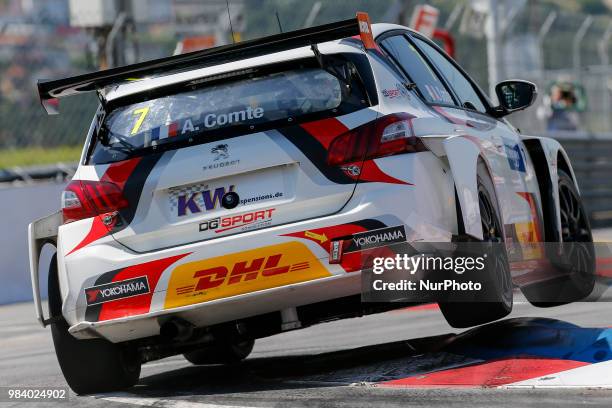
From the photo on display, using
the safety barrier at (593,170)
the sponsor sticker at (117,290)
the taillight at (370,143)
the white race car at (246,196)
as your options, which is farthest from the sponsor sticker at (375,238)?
the safety barrier at (593,170)

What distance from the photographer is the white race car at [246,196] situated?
6.22m

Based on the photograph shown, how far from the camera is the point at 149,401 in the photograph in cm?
630

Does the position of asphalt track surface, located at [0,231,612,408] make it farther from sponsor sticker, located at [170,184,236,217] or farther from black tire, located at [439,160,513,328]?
sponsor sticker, located at [170,184,236,217]

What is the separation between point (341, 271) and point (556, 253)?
8.24 feet

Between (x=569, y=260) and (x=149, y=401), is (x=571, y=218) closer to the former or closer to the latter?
(x=569, y=260)

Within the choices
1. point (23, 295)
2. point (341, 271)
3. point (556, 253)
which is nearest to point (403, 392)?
point (341, 271)

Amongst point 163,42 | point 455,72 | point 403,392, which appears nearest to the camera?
point 403,392

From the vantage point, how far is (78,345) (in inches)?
267

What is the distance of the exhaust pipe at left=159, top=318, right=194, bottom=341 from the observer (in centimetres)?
641

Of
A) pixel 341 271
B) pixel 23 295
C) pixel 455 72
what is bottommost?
pixel 23 295

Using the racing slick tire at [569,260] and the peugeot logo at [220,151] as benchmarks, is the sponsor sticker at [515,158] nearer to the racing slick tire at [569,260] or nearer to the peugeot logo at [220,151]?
the racing slick tire at [569,260]

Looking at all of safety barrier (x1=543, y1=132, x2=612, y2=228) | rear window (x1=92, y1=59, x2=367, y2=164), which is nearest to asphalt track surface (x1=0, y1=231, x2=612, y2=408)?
rear window (x1=92, y1=59, x2=367, y2=164)

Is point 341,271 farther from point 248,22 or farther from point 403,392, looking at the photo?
point 248,22

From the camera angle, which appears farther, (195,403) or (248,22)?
(248,22)
